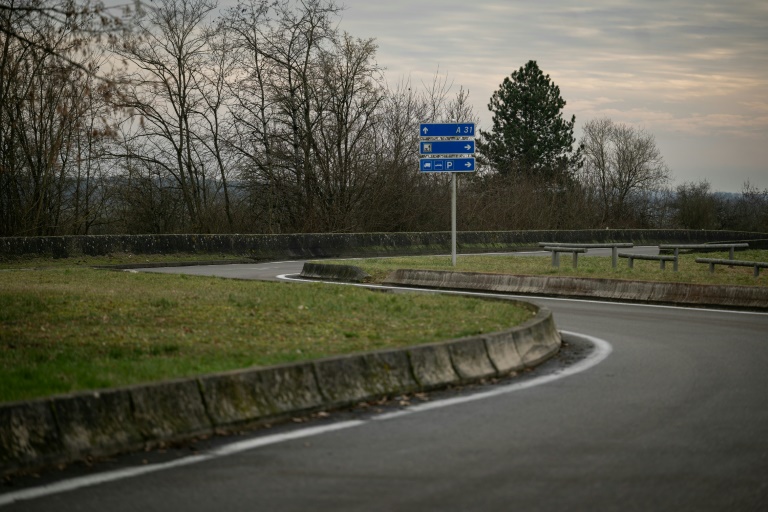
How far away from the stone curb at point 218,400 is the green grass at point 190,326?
2.56 ft

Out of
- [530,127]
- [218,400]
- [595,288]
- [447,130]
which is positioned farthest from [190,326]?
[530,127]

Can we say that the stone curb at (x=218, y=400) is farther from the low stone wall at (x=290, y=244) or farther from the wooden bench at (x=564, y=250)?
the low stone wall at (x=290, y=244)

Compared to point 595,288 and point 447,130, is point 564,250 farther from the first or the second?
point 595,288

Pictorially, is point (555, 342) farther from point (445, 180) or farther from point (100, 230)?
point (445, 180)

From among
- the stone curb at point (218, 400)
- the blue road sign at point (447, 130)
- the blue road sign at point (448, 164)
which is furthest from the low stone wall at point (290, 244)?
the stone curb at point (218, 400)

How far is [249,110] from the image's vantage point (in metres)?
46.4

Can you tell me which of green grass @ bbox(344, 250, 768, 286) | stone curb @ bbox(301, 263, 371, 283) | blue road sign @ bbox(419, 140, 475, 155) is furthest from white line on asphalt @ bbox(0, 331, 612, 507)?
blue road sign @ bbox(419, 140, 475, 155)

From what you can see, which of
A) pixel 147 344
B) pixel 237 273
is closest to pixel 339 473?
pixel 147 344

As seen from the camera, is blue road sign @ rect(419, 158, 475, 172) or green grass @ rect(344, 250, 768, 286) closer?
green grass @ rect(344, 250, 768, 286)

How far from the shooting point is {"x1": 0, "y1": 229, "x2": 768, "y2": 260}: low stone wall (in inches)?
1208

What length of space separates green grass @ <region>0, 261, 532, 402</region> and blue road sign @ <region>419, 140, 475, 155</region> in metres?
8.57

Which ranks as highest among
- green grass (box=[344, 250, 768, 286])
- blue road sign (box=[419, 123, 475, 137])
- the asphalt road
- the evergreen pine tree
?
the evergreen pine tree

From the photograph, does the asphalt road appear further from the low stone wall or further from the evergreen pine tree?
the evergreen pine tree

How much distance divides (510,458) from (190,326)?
656cm
